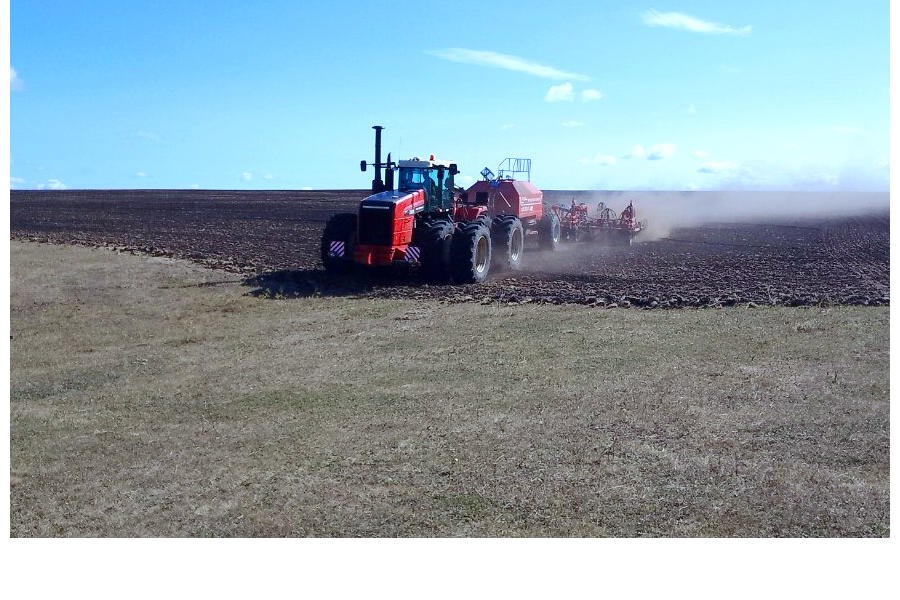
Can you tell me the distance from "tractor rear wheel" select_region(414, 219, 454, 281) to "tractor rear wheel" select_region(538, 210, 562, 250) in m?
6.95

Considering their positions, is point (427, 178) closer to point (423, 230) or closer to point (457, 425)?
point (423, 230)

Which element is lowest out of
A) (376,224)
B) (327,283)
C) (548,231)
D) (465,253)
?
(327,283)

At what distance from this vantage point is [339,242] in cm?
1705

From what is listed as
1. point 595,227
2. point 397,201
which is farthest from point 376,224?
point 595,227

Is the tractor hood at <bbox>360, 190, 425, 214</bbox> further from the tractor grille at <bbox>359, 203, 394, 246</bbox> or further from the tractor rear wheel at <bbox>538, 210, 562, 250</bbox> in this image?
the tractor rear wheel at <bbox>538, 210, 562, 250</bbox>

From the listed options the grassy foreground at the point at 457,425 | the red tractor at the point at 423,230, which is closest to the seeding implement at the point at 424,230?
the red tractor at the point at 423,230

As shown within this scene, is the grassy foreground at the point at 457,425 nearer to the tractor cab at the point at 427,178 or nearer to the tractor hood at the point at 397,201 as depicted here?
the tractor hood at the point at 397,201

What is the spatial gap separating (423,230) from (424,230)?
0.08m

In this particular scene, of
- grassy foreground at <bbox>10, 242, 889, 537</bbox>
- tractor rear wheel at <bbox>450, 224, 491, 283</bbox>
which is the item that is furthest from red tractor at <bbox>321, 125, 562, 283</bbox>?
grassy foreground at <bbox>10, 242, 889, 537</bbox>

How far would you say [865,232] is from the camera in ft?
107

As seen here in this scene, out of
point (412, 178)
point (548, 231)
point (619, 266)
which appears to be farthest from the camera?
point (548, 231)

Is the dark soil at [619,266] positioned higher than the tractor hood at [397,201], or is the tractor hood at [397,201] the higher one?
the tractor hood at [397,201]

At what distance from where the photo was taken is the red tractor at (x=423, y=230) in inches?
639

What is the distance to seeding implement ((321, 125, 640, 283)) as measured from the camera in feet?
53.3
